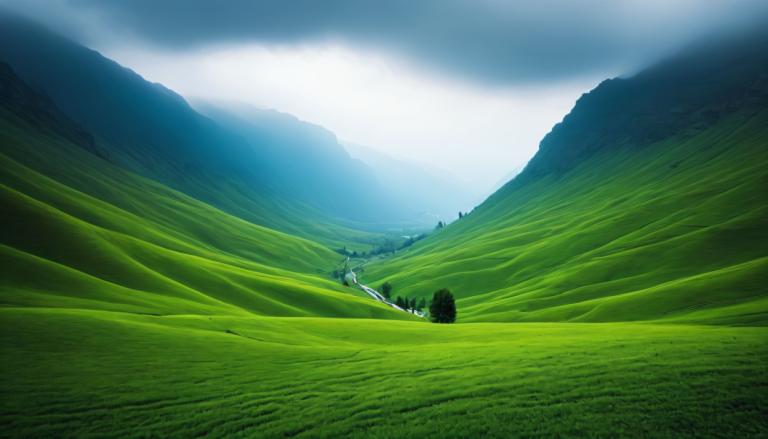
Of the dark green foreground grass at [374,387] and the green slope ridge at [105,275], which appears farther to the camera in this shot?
the green slope ridge at [105,275]

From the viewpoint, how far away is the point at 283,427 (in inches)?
782

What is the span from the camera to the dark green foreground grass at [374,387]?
18844 mm

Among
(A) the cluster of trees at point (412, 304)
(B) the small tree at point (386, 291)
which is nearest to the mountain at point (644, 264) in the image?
(B) the small tree at point (386, 291)

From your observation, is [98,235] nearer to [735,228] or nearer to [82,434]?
[82,434]

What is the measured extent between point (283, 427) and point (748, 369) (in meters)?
24.9

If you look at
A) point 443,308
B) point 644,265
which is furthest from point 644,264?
point 443,308

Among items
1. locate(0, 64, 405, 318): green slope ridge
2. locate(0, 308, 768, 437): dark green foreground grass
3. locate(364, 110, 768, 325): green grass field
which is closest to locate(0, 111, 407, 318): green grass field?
locate(0, 64, 405, 318): green slope ridge

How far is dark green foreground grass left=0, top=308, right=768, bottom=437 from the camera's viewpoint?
61.8ft

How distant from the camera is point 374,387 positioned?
25.3 meters

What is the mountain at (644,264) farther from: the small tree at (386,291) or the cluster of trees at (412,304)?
the cluster of trees at (412,304)

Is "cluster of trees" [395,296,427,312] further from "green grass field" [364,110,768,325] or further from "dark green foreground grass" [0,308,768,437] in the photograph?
"dark green foreground grass" [0,308,768,437]

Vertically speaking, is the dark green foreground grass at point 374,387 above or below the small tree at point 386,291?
below

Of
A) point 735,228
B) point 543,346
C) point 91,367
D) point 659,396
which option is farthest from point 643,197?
point 91,367

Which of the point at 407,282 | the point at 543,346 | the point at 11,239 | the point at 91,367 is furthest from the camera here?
the point at 407,282
